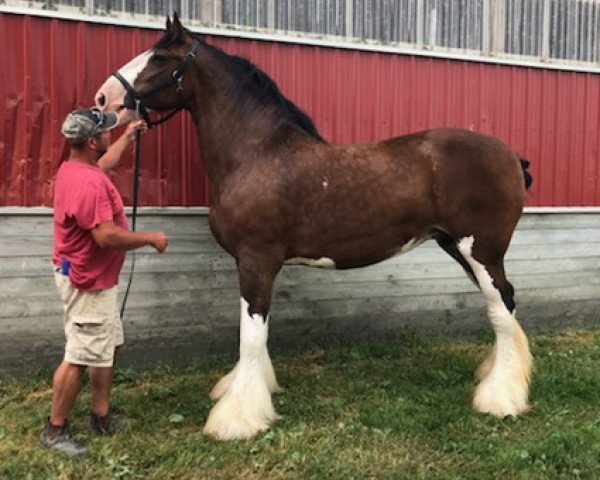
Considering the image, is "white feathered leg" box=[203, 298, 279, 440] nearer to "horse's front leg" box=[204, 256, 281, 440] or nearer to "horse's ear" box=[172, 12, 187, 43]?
"horse's front leg" box=[204, 256, 281, 440]

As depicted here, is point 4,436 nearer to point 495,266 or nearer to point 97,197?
point 97,197

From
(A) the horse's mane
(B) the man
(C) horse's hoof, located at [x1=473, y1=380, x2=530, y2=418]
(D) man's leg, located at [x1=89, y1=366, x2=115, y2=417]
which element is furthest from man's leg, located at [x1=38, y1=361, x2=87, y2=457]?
(C) horse's hoof, located at [x1=473, y1=380, x2=530, y2=418]

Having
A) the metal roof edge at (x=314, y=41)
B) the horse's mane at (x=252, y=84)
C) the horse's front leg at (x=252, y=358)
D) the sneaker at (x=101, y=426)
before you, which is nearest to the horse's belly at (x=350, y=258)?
the horse's front leg at (x=252, y=358)

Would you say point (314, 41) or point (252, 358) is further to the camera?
point (314, 41)

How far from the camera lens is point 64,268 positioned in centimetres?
335

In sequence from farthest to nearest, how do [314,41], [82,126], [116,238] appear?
1. [314,41]
2. [82,126]
3. [116,238]

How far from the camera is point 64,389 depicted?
3367 millimetres

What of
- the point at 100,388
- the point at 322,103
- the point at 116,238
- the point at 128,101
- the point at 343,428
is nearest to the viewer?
the point at 116,238

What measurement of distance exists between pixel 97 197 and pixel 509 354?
2.89 meters

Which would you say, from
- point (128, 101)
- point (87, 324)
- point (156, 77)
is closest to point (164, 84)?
point (156, 77)

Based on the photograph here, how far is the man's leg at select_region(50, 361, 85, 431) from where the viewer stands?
11.0ft

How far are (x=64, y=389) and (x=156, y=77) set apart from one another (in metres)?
2.04

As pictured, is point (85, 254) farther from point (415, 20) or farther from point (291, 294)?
point (415, 20)

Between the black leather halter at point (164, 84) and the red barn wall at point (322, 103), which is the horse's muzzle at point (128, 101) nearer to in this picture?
the black leather halter at point (164, 84)
